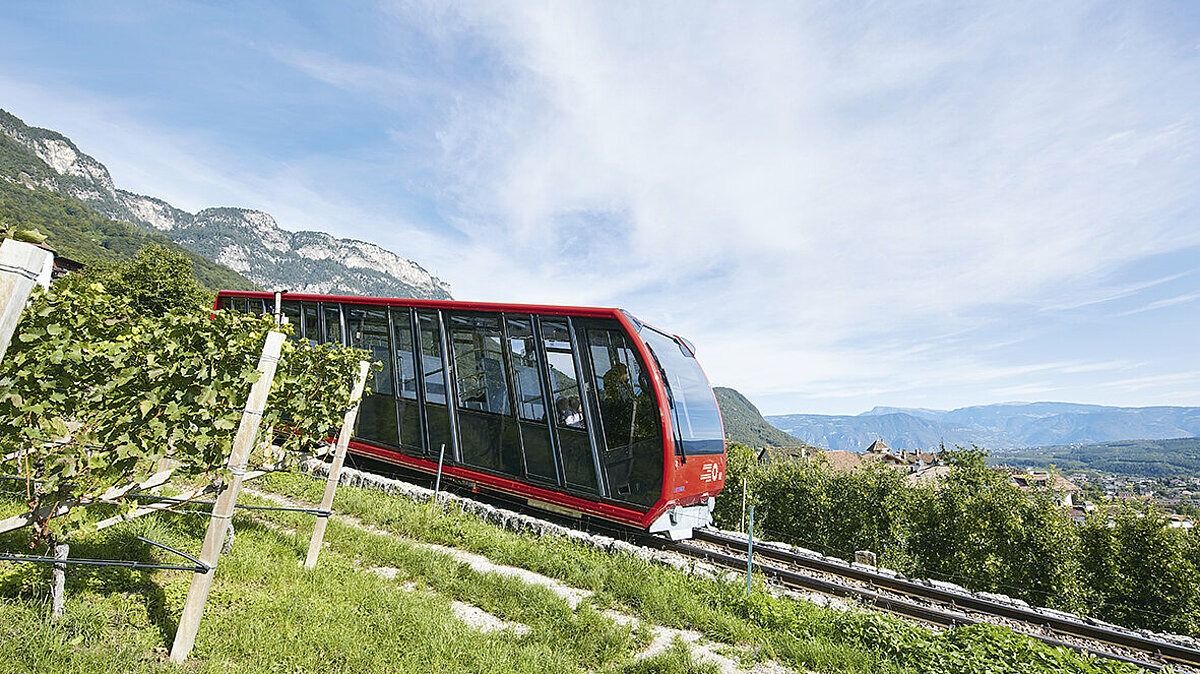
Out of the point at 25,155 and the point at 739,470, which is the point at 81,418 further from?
the point at 25,155

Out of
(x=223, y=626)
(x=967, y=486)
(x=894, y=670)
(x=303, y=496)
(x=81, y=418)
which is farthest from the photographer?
(x=967, y=486)

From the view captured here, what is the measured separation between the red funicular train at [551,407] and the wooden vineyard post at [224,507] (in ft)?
16.2

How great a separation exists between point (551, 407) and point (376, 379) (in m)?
4.21

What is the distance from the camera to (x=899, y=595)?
316 inches

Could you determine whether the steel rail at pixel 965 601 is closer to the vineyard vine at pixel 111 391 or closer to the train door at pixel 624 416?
the train door at pixel 624 416

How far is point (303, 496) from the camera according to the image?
8898 mm

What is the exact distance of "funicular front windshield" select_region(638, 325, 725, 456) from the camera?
8164mm

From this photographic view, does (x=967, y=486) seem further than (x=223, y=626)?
Yes

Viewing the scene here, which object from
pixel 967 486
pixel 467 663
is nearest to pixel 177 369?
pixel 467 663

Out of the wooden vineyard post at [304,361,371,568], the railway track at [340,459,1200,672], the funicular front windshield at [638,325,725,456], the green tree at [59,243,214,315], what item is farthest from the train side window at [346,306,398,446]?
the green tree at [59,243,214,315]

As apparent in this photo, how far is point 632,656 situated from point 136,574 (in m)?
4.30

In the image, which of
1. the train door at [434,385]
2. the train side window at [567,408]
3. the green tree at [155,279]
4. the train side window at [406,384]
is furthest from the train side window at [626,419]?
the green tree at [155,279]

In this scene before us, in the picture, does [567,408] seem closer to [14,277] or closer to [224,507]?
[224,507]

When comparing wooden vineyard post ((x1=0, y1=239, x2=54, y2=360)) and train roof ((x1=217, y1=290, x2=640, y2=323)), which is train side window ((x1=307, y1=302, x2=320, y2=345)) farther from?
wooden vineyard post ((x1=0, y1=239, x2=54, y2=360))
